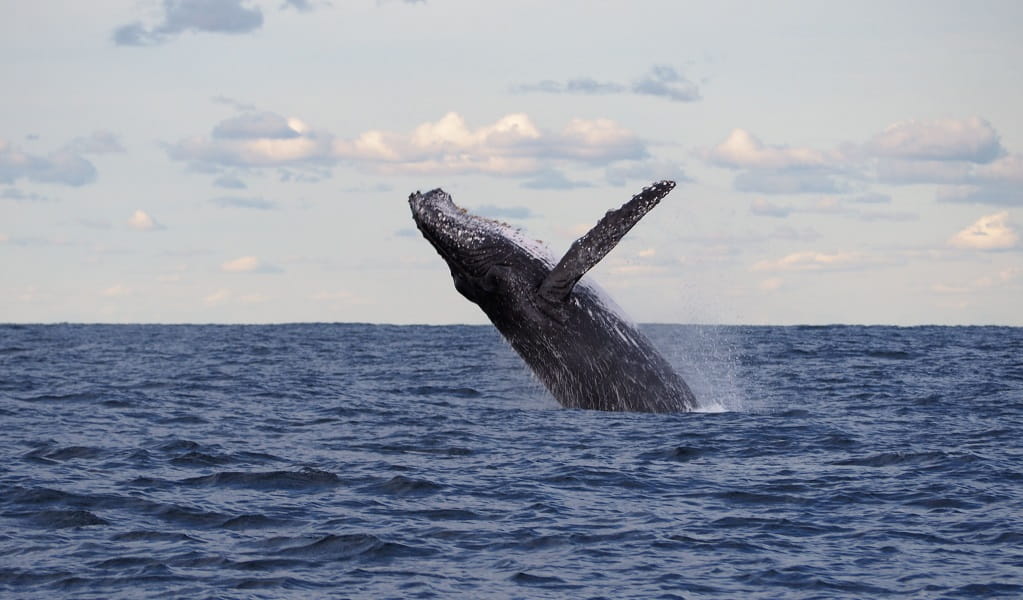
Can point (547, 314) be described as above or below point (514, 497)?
above

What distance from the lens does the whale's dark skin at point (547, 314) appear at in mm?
15812

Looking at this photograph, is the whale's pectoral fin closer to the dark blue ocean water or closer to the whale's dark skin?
the whale's dark skin

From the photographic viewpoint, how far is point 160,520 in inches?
440

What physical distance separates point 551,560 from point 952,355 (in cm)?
3049

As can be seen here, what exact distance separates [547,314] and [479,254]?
1.22 metres

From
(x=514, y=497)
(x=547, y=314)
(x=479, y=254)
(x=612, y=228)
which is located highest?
(x=612, y=228)

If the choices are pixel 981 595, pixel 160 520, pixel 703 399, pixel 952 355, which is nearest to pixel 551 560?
pixel 981 595

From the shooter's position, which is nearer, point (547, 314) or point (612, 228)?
point (612, 228)

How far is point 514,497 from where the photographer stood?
463 inches

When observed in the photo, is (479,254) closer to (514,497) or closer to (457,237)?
(457,237)

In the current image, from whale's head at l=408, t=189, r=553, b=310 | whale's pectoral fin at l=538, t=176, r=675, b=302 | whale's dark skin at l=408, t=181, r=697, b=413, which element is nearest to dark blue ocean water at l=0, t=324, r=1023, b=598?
whale's dark skin at l=408, t=181, r=697, b=413

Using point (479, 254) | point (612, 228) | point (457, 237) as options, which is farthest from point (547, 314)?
point (612, 228)

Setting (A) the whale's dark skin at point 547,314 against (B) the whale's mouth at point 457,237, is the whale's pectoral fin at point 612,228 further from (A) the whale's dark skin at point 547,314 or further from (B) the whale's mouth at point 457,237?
(B) the whale's mouth at point 457,237

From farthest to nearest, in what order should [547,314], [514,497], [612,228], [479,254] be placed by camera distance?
[479,254]
[547,314]
[612,228]
[514,497]
